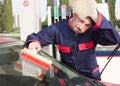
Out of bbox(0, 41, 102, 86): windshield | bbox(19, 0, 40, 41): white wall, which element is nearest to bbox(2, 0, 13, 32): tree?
bbox(19, 0, 40, 41): white wall

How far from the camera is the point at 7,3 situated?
36562 millimetres

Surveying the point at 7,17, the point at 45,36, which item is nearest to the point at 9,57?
the point at 45,36

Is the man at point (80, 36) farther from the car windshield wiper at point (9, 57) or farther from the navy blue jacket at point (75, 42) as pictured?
the car windshield wiper at point (9, 57)

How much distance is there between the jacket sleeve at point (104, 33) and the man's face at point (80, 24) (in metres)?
0.07

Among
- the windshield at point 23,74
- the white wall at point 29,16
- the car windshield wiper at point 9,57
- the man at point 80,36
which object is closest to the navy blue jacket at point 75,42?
the man at point 80,36

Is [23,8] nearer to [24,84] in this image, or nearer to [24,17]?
[24,17]

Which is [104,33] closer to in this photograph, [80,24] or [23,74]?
[80,24]

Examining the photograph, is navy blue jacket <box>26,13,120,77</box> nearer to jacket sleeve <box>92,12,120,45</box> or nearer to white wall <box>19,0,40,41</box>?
jacket sleeve <box>92,12,120,45</box>

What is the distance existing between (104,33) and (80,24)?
0.72 ft

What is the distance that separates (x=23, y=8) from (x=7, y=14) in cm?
2993

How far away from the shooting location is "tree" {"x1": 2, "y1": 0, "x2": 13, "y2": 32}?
3562 cm

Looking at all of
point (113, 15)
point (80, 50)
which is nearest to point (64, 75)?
point (80, 50)

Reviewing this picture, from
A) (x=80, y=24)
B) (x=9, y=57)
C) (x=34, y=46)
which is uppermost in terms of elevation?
(x=80, y=24)

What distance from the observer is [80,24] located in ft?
9.97
